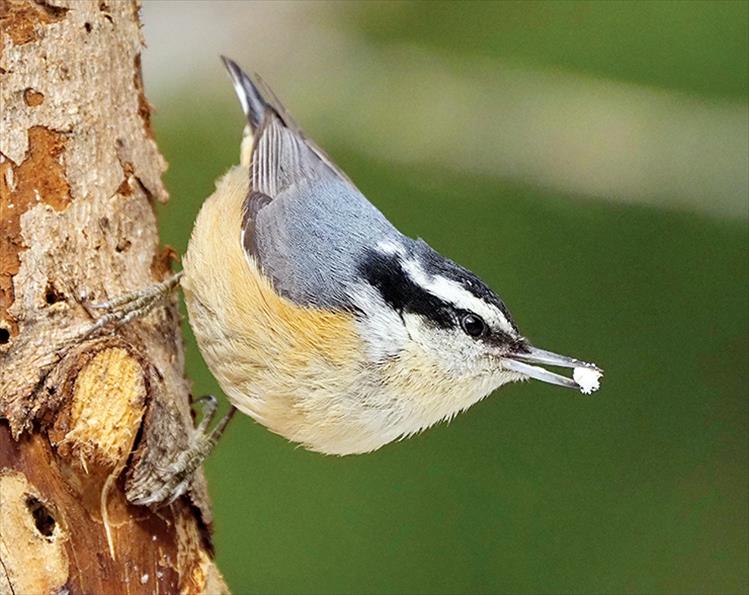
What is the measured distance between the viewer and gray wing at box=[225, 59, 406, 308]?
2.40m

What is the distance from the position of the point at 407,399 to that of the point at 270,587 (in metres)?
1.30

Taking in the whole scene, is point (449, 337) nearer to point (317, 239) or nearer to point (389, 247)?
point (389, 247)

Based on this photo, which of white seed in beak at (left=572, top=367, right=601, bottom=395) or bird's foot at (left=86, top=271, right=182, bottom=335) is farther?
white seed in beak at (left=572, top=367, right=601, bottom=395)

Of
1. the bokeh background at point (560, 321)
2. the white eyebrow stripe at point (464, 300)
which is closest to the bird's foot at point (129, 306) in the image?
the white eyebrow stripe at point (464, 300)

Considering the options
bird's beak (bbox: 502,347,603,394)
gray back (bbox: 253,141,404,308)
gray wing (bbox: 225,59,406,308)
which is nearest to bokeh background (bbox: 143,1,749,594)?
gray wing (bbox: 225,59,406,308)

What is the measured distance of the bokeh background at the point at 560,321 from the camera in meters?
3.41

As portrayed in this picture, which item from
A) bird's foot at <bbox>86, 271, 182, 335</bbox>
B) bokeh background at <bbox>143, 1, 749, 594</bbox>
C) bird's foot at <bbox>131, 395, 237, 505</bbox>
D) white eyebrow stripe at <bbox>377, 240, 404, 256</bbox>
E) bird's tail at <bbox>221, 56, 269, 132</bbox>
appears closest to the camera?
bird's foot at <bbox>131, 395, 237, 505</bbox>

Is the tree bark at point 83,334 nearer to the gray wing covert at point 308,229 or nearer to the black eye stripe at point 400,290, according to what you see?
the gray wing covert at point 308,229

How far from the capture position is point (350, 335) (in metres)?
2.32

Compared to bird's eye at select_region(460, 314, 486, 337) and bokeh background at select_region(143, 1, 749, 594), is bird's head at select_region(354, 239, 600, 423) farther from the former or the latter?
bokeh background at select_region(143, 1, 749, 594)

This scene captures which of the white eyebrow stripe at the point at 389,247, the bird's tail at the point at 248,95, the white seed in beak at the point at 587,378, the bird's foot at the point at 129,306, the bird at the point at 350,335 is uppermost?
the bird's tail at the point at 248,95

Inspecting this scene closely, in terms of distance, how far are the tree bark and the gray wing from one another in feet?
0.86

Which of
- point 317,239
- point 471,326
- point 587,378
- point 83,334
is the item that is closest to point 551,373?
point 587,378

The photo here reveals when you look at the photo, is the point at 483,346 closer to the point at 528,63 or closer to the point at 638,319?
the point at 638,319
